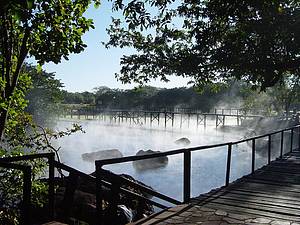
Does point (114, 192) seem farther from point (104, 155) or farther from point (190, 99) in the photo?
point (190, 99)

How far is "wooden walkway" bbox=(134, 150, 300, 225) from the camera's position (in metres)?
4.60

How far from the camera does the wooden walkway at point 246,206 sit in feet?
15.1

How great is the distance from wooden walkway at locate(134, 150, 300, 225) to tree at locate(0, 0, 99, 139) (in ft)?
7.47

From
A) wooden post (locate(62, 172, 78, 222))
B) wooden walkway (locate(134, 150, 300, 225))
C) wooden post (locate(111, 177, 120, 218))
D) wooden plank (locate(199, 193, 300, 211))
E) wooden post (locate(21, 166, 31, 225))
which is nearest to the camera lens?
wooden post (locate(21, 166, 31, 225))

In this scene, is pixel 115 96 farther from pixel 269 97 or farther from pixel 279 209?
pixel 279 209

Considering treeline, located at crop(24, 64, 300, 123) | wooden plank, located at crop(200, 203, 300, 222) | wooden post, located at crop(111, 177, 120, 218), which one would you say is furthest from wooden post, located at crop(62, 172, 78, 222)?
treeline, located at crop(24, 64, 300, 123)

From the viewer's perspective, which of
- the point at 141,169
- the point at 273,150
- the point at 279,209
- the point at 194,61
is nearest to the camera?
the point at 279,209

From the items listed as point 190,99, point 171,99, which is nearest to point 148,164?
point 190,99

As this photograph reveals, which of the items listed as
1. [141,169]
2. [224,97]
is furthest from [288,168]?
[224,97]

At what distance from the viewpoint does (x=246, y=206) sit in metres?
5.39

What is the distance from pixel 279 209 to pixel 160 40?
8.35 metres

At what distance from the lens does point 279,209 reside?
528cm

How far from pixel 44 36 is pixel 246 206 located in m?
3.85

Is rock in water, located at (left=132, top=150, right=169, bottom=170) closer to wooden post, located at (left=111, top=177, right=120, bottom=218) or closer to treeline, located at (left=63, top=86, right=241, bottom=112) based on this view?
wooden post, located at (left=111, top=177, right=120, bottom=218)
